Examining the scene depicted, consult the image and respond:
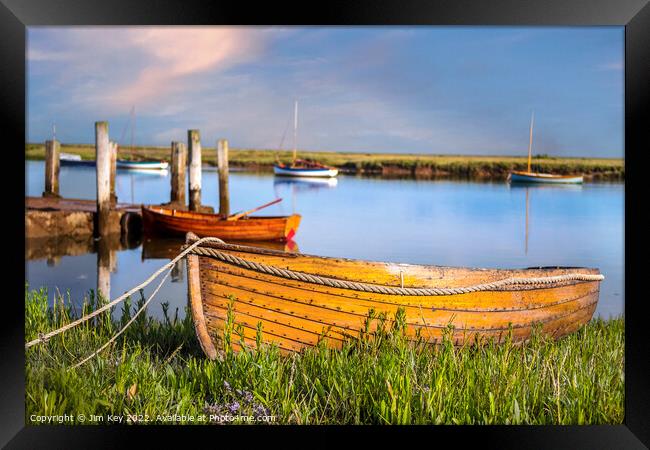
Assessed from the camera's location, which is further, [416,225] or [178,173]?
[416,225]

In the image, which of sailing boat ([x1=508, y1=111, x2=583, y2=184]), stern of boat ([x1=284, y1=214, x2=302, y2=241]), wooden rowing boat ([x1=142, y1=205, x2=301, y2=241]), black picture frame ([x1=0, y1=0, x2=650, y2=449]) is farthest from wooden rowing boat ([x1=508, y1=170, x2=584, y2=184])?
black picture frame ([x1=0, y1=0, x2=650, y2=449])

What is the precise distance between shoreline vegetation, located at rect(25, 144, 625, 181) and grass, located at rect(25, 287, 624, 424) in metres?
33.4

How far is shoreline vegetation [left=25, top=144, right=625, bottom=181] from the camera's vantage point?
1539 inches

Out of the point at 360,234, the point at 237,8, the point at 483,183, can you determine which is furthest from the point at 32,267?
the point at 483,183

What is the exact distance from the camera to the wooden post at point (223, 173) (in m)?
18.8

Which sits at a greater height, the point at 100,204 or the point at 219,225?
the point at 100,204

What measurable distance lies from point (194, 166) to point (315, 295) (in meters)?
13.9

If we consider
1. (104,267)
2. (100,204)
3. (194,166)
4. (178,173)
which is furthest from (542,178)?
(104,267)

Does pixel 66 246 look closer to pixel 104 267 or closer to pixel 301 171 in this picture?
pixel 104 267

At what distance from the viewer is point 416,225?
2403cm

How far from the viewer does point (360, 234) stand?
21078 mm

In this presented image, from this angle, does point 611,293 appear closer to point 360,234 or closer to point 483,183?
point 360,234

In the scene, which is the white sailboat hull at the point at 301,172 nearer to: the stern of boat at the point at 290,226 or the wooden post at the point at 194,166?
the wooden post at the point at 194,166
